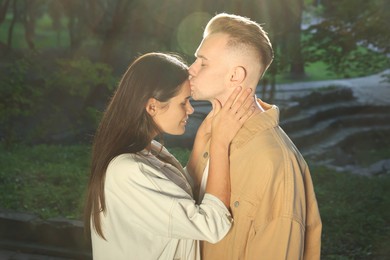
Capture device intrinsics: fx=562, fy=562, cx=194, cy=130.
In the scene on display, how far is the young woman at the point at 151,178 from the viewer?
2182 millimetres

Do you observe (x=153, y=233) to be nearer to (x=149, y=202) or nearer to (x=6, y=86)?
(x=149, y=202)

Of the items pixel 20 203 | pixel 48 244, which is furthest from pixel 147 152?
pixel 20 203

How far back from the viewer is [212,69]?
2307 millimetres

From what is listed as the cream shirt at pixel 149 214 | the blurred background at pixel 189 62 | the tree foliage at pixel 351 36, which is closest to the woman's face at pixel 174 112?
the cream shirt at pixel 149 214

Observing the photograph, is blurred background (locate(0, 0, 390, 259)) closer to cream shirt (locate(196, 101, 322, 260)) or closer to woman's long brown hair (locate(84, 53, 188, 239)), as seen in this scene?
woman's long brown hair (locate(84, 53, 188, 239))

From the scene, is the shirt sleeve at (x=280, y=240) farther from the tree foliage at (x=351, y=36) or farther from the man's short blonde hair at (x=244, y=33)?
the tree foliage at (x=351, y=36)

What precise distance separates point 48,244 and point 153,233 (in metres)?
3.13

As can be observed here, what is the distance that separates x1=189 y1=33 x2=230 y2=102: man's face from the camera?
7.47 feet

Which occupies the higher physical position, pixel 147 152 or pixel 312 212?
pixel 147 152

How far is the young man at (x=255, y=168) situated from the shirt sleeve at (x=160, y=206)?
11 centimetres

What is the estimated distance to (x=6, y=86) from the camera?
26.1 feet

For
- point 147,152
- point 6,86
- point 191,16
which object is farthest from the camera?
point 191,16

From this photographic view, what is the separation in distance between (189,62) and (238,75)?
5774 millimetres

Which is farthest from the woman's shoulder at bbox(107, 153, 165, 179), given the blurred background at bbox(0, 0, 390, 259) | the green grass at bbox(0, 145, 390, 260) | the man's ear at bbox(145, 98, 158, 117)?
the blurred background at bbox(0, 0, 390, 259)
